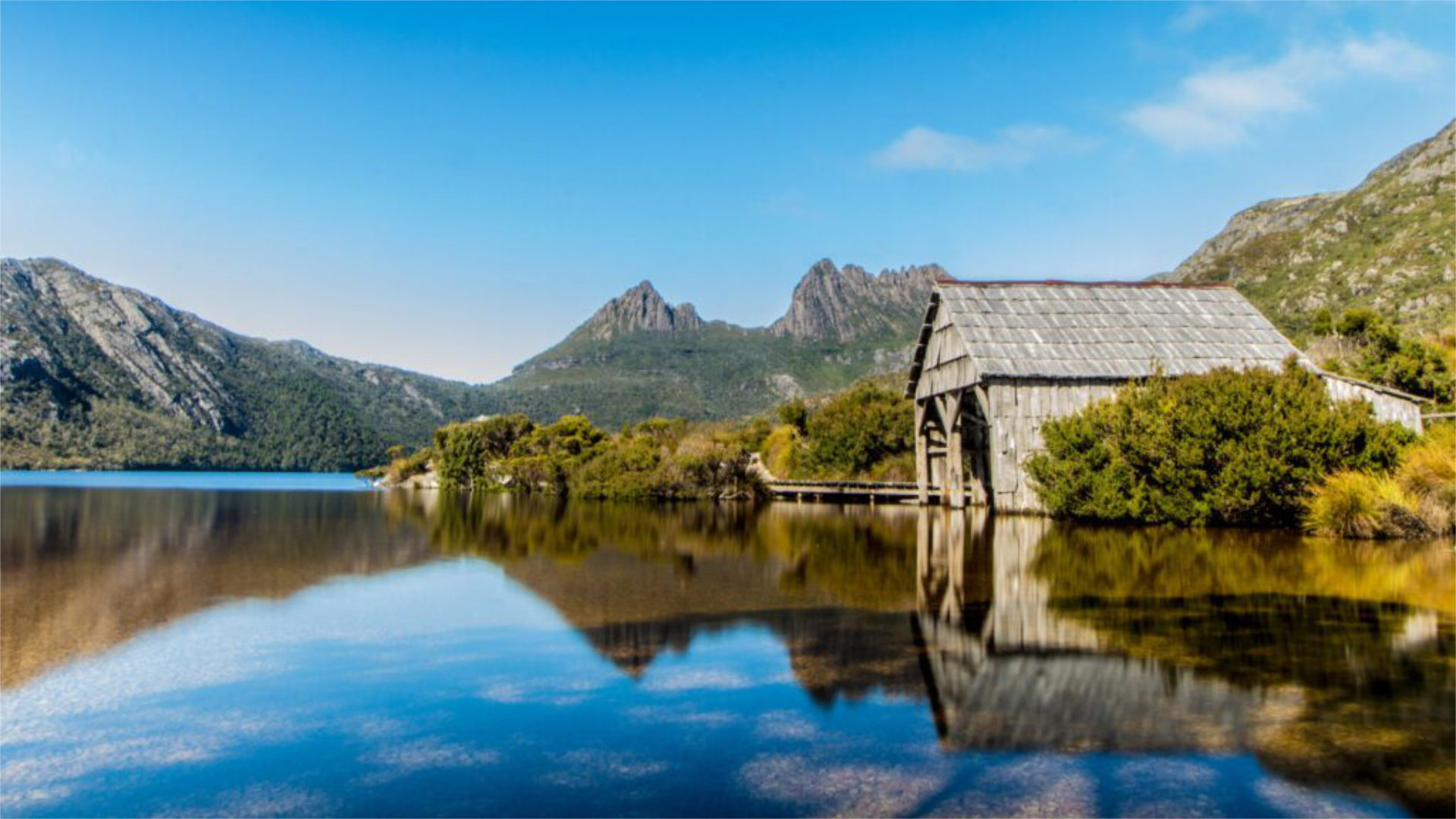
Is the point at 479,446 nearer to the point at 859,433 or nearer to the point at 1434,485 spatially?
the point at 859,433

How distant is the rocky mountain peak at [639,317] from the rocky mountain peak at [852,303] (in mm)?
17672

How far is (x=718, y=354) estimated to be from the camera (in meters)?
144

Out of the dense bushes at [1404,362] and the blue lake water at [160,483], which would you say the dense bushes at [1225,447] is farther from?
the blue lake water at [160,483]

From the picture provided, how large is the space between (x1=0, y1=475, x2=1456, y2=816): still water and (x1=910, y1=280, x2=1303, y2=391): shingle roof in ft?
38.5

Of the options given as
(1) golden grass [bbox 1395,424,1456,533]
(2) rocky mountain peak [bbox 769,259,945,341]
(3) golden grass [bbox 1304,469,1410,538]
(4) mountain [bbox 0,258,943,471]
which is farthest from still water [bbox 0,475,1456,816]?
(2) rocky mountain peak [bbox 769,259,945,341]

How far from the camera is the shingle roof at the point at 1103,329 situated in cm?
2595

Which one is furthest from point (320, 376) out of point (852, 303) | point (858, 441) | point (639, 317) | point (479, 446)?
point (858, 441)

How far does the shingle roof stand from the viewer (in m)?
26.0

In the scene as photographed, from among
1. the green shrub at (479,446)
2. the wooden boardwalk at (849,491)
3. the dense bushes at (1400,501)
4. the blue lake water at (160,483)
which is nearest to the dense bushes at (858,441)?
the wooden boardwalk at (849,491)

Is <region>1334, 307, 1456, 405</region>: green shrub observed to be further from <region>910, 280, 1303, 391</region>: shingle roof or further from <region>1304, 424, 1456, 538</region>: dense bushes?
<region>1304, 424, 1456, 538</region>: dense bushes

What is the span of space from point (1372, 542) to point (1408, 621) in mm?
9491

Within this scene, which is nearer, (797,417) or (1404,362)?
(1404,362)

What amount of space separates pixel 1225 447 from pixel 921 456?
47.5 ft

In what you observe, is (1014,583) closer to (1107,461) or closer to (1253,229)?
(1107,461)
